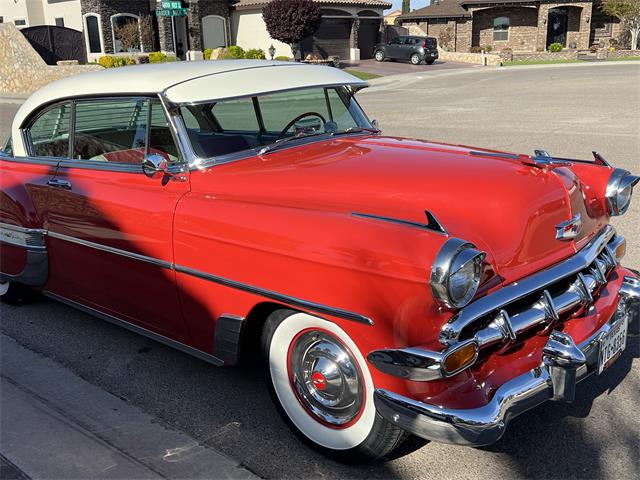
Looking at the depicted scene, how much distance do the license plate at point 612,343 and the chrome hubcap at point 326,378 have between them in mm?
1074

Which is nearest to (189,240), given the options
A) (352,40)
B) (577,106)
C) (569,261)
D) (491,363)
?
(491,363)

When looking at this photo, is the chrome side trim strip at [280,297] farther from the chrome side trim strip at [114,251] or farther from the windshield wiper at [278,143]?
the windshield wiper at [278,143]

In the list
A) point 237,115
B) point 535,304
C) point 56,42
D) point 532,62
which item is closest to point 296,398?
point 535,304

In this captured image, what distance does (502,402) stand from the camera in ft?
7.82

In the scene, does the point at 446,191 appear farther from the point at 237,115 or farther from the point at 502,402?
the point at 237,115

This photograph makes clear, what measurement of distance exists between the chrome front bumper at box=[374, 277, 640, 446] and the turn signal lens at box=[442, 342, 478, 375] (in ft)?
0.49

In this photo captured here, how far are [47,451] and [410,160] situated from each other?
7.15ft

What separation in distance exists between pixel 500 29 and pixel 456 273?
4841 centimetres

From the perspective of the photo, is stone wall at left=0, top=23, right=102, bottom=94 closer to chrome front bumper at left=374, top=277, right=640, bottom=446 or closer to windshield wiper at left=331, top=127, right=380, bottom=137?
windshield wiper at left=331, top=127, right=380, bottom=137

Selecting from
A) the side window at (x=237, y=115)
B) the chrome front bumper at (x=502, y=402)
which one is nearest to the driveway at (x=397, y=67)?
the side window at (x=237, y=115)

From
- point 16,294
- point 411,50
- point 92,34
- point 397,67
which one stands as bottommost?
point 397,67

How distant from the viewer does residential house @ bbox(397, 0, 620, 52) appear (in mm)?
44250

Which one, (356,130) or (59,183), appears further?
(356,130)

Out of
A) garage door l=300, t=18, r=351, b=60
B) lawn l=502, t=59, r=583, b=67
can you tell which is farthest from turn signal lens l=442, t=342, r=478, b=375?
lawn l=502, t=59, r=583, b=67
